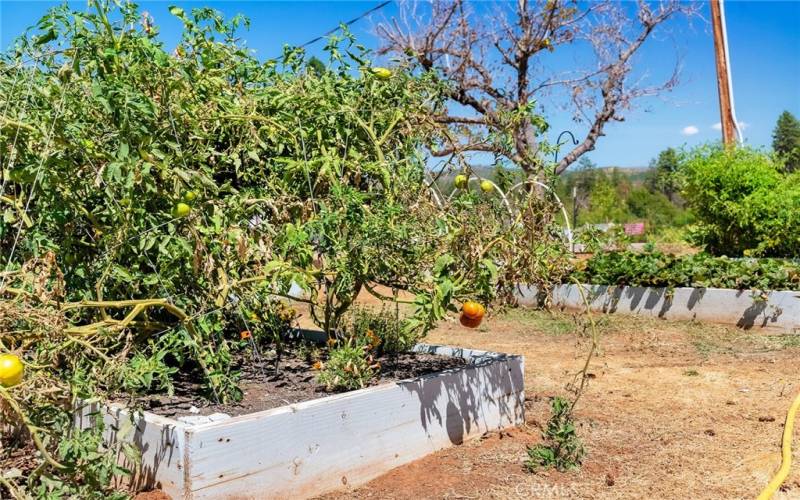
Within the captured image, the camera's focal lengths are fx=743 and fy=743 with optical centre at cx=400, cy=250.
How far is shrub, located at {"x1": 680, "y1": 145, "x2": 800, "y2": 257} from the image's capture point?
1007cm

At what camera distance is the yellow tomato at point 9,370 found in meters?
2.08

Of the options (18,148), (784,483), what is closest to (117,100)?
(18,148)

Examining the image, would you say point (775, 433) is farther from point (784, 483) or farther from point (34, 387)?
point (34, 387)

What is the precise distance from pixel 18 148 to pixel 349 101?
1443 mm

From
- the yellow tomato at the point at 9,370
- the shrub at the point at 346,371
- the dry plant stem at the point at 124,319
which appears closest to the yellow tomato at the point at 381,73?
the shrub at the point at 346,371

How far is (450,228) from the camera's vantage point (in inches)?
133

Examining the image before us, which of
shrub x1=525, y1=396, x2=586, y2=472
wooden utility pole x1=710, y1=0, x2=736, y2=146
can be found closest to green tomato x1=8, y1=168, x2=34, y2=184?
shrub x1=525, y1=396, x2=586, y2=472

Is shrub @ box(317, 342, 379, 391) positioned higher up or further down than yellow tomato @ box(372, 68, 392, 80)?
further down

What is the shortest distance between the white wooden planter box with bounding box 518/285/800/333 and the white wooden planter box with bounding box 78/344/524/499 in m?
2.58

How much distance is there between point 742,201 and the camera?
35.6 feet

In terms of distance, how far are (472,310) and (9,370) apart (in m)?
1.83

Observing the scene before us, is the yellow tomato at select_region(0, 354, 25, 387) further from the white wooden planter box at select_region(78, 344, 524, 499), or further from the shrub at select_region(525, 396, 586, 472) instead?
the shrub at select_region(525, 396, 586, 472)

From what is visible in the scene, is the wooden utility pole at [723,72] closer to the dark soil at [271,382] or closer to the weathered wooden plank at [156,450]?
the dark soil at [271,382]

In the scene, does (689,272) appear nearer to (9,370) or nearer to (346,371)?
(346,371)
